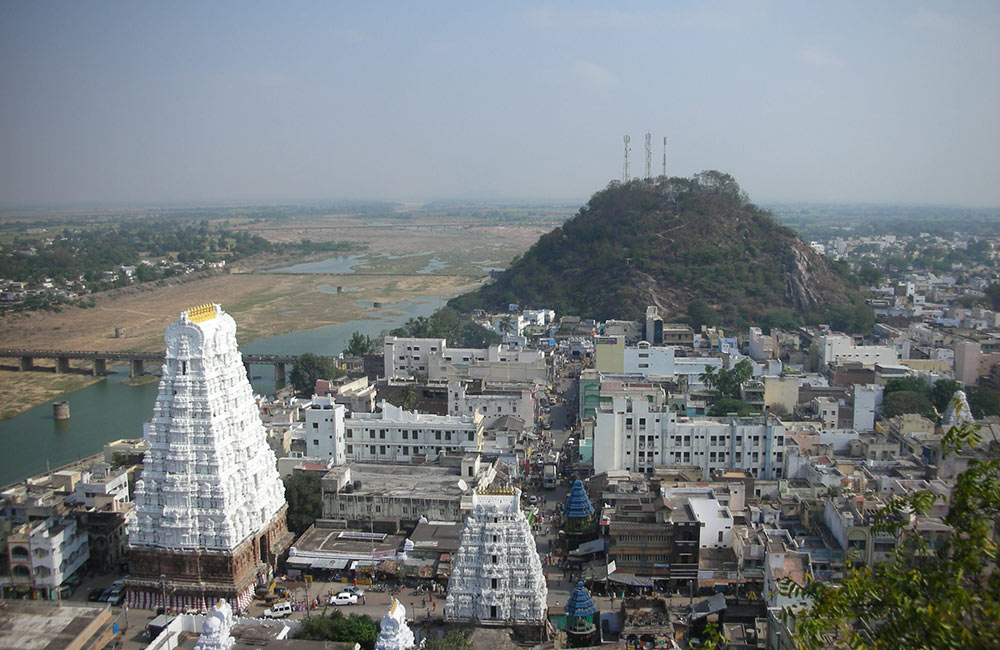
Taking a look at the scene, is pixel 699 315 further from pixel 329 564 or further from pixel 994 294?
pixel 329 564

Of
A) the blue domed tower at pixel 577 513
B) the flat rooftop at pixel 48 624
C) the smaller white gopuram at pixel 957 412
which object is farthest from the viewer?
the smaller white gopuram at pixel 957 412

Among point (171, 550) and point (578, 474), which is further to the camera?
point (578, 474)

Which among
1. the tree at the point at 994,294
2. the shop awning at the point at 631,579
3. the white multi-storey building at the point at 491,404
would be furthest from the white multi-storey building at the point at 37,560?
the tree at the point at 994,294

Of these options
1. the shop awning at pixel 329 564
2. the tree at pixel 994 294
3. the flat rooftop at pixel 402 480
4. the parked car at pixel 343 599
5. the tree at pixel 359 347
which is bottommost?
the parked car at pixel 343 599

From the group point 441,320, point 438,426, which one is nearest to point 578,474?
point 438,426

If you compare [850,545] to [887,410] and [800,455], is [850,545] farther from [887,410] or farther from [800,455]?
[887,410]

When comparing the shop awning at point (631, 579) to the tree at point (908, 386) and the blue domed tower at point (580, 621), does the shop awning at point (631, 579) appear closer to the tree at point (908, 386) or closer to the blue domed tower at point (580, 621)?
the blue domed tower at point (580, 621)

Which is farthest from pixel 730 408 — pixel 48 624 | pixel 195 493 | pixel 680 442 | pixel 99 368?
pixel 99 368
